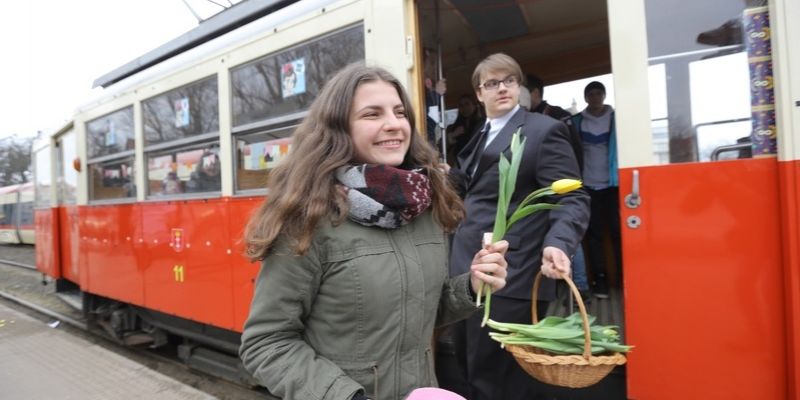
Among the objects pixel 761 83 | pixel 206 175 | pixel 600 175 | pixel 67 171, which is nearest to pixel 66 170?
pixel 67 171

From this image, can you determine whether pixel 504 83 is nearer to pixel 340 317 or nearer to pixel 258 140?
pixel 340 317

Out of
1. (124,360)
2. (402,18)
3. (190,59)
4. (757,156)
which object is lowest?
(124,360)

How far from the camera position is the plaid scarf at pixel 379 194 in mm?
1174

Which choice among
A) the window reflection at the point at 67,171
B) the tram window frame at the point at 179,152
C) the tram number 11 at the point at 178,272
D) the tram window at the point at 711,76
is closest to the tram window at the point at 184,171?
the tram window frame at the point at 179,152

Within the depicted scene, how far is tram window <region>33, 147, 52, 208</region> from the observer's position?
263 inches

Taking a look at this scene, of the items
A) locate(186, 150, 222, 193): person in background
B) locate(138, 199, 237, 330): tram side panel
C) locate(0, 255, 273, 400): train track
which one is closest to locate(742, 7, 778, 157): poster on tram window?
locate(138, 199, 237, 330): tram side panel

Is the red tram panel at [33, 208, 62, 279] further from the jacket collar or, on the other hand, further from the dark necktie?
the jacket collar

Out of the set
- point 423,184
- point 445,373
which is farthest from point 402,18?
point 445,373

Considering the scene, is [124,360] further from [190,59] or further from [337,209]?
[337,209]

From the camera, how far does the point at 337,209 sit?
1.17 meters

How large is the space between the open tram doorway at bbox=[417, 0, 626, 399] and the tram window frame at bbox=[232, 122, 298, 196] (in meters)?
0.87

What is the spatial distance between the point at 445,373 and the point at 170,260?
101 inches

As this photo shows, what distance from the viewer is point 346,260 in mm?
1148

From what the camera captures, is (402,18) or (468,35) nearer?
(402,18)
